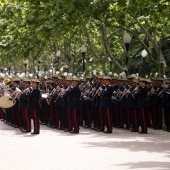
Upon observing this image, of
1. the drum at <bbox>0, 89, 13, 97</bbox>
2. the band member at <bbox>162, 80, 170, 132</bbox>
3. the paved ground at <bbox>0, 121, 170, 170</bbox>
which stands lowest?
the paved ground at <bbox>0, 121, 170, 170</bbox>

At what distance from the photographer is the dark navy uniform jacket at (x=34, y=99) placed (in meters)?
20.9

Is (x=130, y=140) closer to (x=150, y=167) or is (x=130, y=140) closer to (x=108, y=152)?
(x=108, y=152)

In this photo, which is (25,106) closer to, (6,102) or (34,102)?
(34,102)

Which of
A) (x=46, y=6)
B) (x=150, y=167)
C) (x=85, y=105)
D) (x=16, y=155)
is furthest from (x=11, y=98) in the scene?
(x=150, y=167)

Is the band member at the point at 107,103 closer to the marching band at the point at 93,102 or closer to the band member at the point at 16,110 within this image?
the marching band at the point at 93,102

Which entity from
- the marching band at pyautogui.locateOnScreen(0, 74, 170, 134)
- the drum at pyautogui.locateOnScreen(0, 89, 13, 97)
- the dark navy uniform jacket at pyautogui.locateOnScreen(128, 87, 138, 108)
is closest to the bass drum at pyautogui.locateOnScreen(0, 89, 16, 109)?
the marching band at pyautogui.locateOnScreen(0, 74, 170, 134)

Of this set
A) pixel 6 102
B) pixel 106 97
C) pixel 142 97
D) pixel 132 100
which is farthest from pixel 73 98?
pixel 6 102

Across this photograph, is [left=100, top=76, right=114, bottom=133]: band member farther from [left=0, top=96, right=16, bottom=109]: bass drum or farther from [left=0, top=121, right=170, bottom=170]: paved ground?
[left=0, top=96, right=16, bottom=109]: bass drum

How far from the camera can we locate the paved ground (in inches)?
512

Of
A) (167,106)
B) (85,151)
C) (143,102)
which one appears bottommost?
(85,151)

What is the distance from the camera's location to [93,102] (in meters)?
22.7

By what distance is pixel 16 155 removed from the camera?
1472 centimetres

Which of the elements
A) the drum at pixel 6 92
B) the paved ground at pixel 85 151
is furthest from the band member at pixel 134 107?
the drum at pixel 6 92

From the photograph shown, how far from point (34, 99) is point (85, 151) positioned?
20.0 ft
